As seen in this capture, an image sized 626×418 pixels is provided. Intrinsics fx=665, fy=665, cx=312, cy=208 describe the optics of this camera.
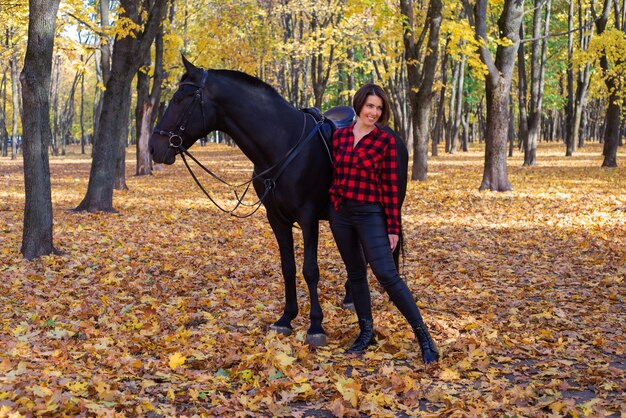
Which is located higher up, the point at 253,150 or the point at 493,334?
the point at 253,150

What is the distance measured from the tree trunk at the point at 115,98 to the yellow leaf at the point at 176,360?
9904mm

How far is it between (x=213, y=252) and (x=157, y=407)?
20.1 feet

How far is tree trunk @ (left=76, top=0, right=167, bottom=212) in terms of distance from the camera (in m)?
13.9

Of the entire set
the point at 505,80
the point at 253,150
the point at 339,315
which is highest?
the point at 505,80

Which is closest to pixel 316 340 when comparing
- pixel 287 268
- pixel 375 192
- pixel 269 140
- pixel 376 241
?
pixel 287 268

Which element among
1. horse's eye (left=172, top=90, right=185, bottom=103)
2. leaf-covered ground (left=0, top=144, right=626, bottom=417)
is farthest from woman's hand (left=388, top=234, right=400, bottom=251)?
horse's eye (left=172, top=90, right=185, bottom=103)

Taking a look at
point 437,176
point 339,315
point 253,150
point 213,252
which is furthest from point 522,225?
point 437,176

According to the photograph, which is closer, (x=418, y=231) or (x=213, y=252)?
(x=213, y=252)

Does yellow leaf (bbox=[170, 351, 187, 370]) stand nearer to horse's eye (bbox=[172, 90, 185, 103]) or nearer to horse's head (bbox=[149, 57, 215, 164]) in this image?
horse's head (bbox=[149, 57, 215, 164])

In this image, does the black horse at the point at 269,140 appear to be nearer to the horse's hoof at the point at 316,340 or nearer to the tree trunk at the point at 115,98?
the horse's hoof at the point at 316,340

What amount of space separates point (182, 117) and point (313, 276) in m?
1.76

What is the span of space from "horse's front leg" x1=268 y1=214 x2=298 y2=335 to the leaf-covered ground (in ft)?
0.58

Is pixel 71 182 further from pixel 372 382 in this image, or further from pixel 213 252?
pixel 372 382

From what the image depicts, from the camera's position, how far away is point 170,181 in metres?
23.7
